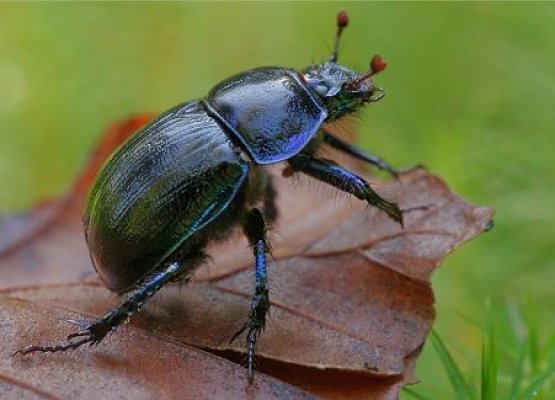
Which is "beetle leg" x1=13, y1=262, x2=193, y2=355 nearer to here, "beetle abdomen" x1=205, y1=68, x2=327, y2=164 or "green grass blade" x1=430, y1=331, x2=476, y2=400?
"beetle abdomen" x1=205, y1=68, x2=327, y2=164

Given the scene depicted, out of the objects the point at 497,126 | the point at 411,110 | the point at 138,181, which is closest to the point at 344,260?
the point at 138,181

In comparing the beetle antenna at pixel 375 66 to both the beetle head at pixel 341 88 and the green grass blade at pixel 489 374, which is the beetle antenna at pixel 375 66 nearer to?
the beetle head at pixel 341 88

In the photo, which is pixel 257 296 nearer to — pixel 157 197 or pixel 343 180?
pixel 157 197

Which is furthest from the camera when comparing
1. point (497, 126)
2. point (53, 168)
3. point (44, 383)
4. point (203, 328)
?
point (53, 168)

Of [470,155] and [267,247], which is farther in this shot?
[470,155]

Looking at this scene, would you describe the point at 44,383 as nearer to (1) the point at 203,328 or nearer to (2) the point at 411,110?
(1) the point at 203,328
